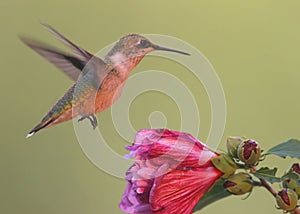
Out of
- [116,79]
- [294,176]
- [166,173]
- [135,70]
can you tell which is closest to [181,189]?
[166,173]

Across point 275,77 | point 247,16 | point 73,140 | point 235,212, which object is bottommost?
point 235,212

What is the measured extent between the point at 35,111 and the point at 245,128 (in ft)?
2.37

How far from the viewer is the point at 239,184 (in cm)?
73

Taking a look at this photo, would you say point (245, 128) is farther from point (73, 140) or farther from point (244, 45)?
point (73, 140)

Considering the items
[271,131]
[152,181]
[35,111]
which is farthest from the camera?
[35,111]

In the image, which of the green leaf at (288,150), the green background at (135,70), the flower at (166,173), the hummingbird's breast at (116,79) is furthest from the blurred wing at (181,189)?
the green background at (135,70)

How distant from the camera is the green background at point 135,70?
1.99m

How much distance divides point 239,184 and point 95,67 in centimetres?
31

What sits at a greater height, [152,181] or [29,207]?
[152,181]

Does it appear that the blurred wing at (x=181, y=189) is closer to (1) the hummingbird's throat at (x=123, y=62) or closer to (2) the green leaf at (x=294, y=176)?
(2) the green leaf at (x=294, y=176)

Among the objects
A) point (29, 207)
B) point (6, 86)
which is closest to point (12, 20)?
point (6, 86)

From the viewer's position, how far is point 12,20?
6.97ft

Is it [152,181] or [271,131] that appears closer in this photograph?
[152,181]

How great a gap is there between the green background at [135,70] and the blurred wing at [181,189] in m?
1.16
